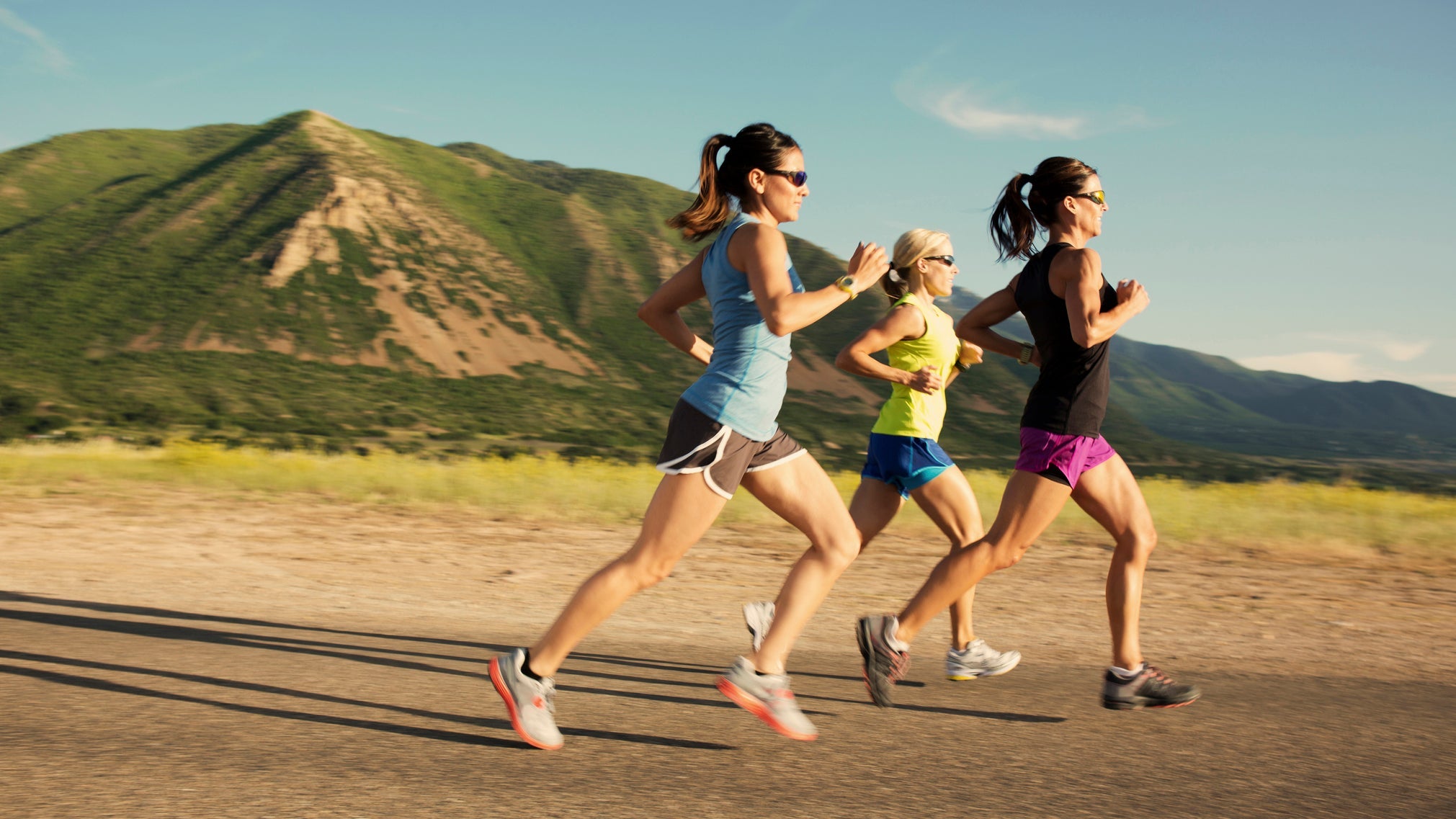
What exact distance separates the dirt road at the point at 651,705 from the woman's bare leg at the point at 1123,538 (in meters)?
0.28

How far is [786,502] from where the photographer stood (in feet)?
12.3

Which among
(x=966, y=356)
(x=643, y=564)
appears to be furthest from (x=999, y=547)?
(x=643, y=564)

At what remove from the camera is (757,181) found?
376 centimetres

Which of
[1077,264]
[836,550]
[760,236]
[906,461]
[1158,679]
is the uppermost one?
[1077,264]

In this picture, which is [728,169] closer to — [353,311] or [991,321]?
[991,321]

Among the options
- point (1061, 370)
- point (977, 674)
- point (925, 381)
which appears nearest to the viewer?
point (1061, 370)

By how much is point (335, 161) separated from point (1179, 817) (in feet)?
439

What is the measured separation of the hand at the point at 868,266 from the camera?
11.7 ft

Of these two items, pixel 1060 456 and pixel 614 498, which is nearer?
pixel 1060 456

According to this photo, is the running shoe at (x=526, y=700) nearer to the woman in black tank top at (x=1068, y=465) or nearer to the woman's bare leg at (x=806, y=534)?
the woman's bare leg at (x=806, y=534)

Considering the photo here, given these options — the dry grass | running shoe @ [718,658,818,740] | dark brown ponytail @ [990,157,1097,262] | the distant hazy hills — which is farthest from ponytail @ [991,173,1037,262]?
the distant hazy hills

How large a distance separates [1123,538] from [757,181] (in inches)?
78.3

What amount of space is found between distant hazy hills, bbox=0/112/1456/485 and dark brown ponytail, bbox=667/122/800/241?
56.4 metres

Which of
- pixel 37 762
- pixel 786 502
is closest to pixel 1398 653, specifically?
pixel 786 502
